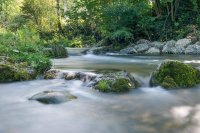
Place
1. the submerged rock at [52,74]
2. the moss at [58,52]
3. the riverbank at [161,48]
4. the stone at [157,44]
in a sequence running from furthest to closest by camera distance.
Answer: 1. the stone at [157,44]
2. the riverbank at [161,48]
3. the moss at [58,52]
4. the submerged rock at [52,74]

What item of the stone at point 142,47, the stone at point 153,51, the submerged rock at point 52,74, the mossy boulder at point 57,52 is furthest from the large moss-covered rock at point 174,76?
the stone at point 142,47

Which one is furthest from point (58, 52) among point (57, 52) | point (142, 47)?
point (142, 47)

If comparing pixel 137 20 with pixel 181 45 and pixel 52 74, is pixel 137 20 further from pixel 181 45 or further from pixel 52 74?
pixel 52 74

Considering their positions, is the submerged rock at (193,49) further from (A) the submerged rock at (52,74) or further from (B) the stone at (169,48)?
(A) the submerged rock at (52,74)

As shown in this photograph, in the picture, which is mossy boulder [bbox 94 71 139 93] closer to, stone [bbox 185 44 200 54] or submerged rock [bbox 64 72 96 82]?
submerged rock [bbox 64 72 96 82]

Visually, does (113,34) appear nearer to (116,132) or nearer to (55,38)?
(55,38)

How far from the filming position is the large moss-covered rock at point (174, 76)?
8203mm

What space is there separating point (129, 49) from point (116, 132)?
13237 mm

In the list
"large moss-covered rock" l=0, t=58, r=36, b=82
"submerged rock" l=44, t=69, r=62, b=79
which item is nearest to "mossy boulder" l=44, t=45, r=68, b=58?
"submerged rock" l=44, t=69, r=62, b=79

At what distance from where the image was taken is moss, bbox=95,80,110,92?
773 cm

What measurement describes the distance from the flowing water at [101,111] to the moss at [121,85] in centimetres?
23

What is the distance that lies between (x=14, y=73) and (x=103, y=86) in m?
2.70

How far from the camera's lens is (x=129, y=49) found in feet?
59.7

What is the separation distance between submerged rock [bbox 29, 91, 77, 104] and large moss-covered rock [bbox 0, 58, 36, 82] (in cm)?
199
